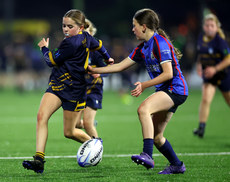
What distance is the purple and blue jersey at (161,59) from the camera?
18.8 feet

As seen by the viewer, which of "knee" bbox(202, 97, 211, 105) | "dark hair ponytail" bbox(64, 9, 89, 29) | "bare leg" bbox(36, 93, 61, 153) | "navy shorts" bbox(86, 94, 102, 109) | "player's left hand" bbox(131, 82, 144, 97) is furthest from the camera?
"knee" bbox(202, 97, 211, 105)

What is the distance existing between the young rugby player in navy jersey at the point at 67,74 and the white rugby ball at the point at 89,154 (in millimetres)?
349

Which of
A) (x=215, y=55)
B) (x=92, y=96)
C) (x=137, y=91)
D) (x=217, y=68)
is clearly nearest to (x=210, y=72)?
(x=217, y=68)

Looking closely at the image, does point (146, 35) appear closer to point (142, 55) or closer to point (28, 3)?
point (142, 55)

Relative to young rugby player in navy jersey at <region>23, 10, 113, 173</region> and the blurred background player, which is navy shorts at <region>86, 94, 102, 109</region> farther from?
young rugby player in navy jersey at <region>23, 10, 113, 173</region>

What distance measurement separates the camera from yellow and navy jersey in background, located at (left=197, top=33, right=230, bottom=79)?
9.65m

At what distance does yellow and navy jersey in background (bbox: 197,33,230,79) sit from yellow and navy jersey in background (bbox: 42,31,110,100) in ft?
13.4

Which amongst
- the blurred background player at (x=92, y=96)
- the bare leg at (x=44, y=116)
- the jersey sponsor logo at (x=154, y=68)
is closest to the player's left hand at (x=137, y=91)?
the jersey sponsor logo at (x=154, y=68)

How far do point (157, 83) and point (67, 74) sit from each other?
1.14 metres

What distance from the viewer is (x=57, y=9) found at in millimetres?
41469

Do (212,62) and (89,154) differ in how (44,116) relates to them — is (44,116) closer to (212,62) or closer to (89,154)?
(89,154)

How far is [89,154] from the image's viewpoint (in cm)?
630

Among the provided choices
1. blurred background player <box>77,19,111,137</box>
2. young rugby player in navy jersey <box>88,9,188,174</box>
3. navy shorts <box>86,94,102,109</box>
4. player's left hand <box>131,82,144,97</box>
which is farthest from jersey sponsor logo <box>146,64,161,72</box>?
navy shorts <box>86,94,102,109</box>

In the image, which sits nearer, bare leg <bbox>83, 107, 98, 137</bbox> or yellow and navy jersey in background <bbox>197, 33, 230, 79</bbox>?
bare leg <bbox>83, 107, 98, 137</bbox>
